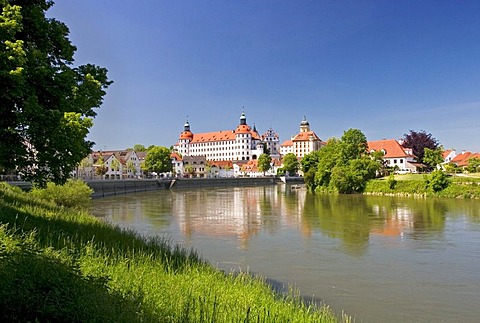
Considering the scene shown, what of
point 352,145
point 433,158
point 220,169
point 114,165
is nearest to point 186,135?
point 220,169

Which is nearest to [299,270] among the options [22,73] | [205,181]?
[22,73]

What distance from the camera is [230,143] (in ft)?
586

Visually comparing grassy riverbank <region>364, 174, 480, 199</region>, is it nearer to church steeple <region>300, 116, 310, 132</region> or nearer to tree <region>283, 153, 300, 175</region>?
tree <region>283, 153, 300, 175</region>

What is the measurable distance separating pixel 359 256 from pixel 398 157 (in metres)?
79.6

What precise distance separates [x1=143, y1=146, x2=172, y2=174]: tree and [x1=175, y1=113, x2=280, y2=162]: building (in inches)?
2569

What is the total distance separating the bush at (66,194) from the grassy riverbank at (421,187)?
136 ft

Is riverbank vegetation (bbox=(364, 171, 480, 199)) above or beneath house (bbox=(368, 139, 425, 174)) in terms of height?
beneath

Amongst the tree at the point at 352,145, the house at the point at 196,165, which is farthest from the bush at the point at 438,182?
the house at the point at 196,165

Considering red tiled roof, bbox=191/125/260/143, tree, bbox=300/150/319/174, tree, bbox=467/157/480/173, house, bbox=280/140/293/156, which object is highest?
red tiled roof, bbox=191/125/260/143

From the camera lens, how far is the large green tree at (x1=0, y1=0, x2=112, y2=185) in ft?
31.8

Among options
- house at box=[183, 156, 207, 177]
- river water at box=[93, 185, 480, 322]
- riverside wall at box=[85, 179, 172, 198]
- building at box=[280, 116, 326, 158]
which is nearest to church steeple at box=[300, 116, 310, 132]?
building at box=[280, 116, 326, 158]

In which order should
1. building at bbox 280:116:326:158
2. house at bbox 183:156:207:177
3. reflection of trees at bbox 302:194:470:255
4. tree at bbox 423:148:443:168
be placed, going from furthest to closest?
building at bbox 280:116:326:158 → house at bbox 183:156:207:177 → tree at bbox 423:148:443:168 → reflection of trees at bbox 302:194:470:255

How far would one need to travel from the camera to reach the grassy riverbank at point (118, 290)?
5.13 m

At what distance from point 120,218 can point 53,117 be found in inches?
795
